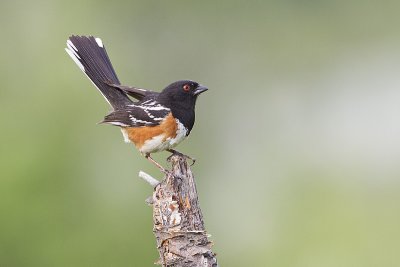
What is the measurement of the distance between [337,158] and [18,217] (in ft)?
23.6

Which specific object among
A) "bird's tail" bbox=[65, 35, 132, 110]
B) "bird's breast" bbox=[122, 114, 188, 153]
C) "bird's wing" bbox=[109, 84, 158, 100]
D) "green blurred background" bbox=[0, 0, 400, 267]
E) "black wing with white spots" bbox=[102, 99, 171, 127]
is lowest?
"bird's breast" bbox=[122, 114, 188, 153]

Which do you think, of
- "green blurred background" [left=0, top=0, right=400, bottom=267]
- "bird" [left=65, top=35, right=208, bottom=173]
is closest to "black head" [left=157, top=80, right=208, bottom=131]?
"bird" [left=65, top=35, right=208, bottom=173]

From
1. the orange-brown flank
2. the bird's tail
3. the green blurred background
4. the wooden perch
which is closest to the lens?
the wooden perch

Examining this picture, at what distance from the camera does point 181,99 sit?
7.42m

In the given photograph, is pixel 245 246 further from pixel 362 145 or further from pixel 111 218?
pixel 362 145

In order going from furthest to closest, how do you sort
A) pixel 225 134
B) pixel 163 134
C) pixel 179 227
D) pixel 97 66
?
pixel 225 134 → pixel 97 66 → pixel 163 134 → pixel 179 227

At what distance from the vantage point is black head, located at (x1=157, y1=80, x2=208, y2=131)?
7.36 meters

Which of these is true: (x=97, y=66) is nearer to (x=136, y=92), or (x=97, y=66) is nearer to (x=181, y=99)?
(x=136, y=92)

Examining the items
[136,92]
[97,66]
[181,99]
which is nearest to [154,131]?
[181,99]

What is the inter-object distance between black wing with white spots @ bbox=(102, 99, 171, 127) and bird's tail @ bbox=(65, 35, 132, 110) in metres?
0.35

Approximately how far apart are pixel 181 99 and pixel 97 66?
3.06 feet

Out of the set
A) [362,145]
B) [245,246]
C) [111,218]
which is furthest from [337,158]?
[111,218]

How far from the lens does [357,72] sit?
2455 cm

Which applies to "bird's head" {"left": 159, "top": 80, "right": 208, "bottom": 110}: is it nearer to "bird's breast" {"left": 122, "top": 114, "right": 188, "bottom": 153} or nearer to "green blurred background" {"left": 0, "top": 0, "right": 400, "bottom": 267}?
"bird's breast" {"left": 122, "top": 114, "right": 188, "bottom": 153}
